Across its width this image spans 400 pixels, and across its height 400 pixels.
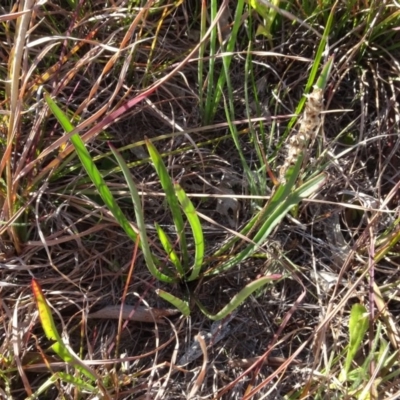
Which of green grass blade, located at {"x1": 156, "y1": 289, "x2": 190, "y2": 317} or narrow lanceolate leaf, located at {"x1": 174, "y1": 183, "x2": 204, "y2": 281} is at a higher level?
narrow lanceolate leaf, located at {"x1": 174, "y1": 183, "x2": 204, "y2": 281}

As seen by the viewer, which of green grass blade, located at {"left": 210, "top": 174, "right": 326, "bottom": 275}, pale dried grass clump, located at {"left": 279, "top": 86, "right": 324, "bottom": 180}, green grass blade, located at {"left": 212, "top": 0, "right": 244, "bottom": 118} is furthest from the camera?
green grass blade, located at {"left": 212, "top": 0, "right": 244, "bottom": 118}

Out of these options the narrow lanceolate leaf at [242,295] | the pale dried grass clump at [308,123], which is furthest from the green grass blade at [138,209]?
the pale dried grass clump at [308,123]

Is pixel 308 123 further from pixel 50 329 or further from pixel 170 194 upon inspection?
pixel 50 329

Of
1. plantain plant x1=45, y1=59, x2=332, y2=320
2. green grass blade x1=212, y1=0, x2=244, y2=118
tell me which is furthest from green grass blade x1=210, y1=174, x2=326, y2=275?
green grass blade x1=212, y1=0, x2=244, y2=118

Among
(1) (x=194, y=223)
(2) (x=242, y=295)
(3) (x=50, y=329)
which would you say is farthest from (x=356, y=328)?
(3) (x=50, y=329)

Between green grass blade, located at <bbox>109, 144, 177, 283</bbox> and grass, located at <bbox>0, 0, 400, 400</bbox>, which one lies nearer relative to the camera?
green grass blade, located at <bbox>109, 144, 177, 283</bbox>

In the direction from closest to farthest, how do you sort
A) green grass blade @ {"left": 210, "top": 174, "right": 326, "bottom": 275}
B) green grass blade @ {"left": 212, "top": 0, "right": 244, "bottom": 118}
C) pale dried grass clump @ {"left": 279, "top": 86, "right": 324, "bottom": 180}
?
pale dried grass clump @ {"left": 279, "top": 86, "right": 324, "bottom": 180} → green grass blade @ {"left": 210, "top": 174, "right": 326, "bottom": 275} → green grass blade @ {"left": 212, "top": 0, "right": 244, "bottom": 118}

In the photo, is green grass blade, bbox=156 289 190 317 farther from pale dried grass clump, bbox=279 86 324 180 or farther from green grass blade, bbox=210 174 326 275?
pale dried grass clump, bbox=279 86 324 180
